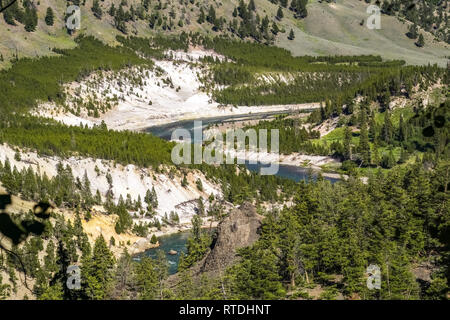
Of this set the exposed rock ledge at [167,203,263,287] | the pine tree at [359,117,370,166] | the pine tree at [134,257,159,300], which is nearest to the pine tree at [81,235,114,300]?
the pine tree at [134,257,159,300]

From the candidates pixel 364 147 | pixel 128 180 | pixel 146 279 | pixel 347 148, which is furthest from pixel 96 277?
pixel 364 147

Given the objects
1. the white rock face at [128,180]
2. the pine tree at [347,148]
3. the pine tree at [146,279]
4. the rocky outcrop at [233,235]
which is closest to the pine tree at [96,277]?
the pine tree at [146,279]

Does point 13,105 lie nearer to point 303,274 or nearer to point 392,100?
point 392,100

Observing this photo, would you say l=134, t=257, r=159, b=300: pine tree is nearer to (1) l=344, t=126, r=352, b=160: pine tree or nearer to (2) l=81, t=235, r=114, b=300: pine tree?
(2) l=81, t=235, r=114, b=300: pine tree

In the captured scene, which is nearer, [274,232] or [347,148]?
[274,232]

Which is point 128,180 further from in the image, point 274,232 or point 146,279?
point 146,279

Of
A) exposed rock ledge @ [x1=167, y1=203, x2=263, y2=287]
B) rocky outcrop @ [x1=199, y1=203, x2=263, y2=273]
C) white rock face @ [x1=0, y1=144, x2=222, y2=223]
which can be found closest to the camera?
exposed rock ledge @ [x1=167, y1=203, x2=263, y2=287]
